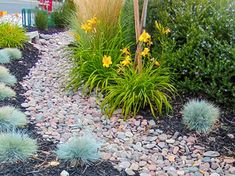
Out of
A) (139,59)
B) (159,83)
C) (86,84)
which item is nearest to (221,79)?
(159,83)

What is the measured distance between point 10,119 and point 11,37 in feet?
9.36

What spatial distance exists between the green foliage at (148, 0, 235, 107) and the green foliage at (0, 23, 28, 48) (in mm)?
2568

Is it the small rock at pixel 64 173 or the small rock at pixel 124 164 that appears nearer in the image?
the small rock at pixel 64 173

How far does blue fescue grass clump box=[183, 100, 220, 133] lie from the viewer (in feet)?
10.3

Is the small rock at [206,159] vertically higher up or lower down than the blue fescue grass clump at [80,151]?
lower down

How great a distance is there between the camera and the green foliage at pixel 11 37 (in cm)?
568

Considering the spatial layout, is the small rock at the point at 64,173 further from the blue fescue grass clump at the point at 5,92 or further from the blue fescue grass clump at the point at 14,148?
the blue fescue grass clump at the point at 5,92

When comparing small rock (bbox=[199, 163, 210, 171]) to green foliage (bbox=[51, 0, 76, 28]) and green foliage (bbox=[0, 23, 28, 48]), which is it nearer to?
green foliage (bbox=[0, 23, 28, 48])

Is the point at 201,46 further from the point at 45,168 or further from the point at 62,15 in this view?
the point at 62,15

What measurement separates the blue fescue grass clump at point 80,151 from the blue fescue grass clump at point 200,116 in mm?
938

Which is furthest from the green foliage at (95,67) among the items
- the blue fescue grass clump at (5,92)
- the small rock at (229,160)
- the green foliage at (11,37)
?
the green foliage at (11,37)

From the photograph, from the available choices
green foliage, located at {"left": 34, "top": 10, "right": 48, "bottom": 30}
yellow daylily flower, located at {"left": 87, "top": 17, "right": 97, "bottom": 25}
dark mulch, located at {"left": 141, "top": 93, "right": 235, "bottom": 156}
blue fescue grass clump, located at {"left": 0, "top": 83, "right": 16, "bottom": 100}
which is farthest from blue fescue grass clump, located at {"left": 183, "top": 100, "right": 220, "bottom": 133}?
green foliage, located at {"left": 34, "top": 10, "right": 48, "bottom": 30}

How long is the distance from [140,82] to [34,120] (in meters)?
1.04

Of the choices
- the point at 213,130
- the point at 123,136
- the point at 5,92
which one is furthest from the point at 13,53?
the point at 213,130
